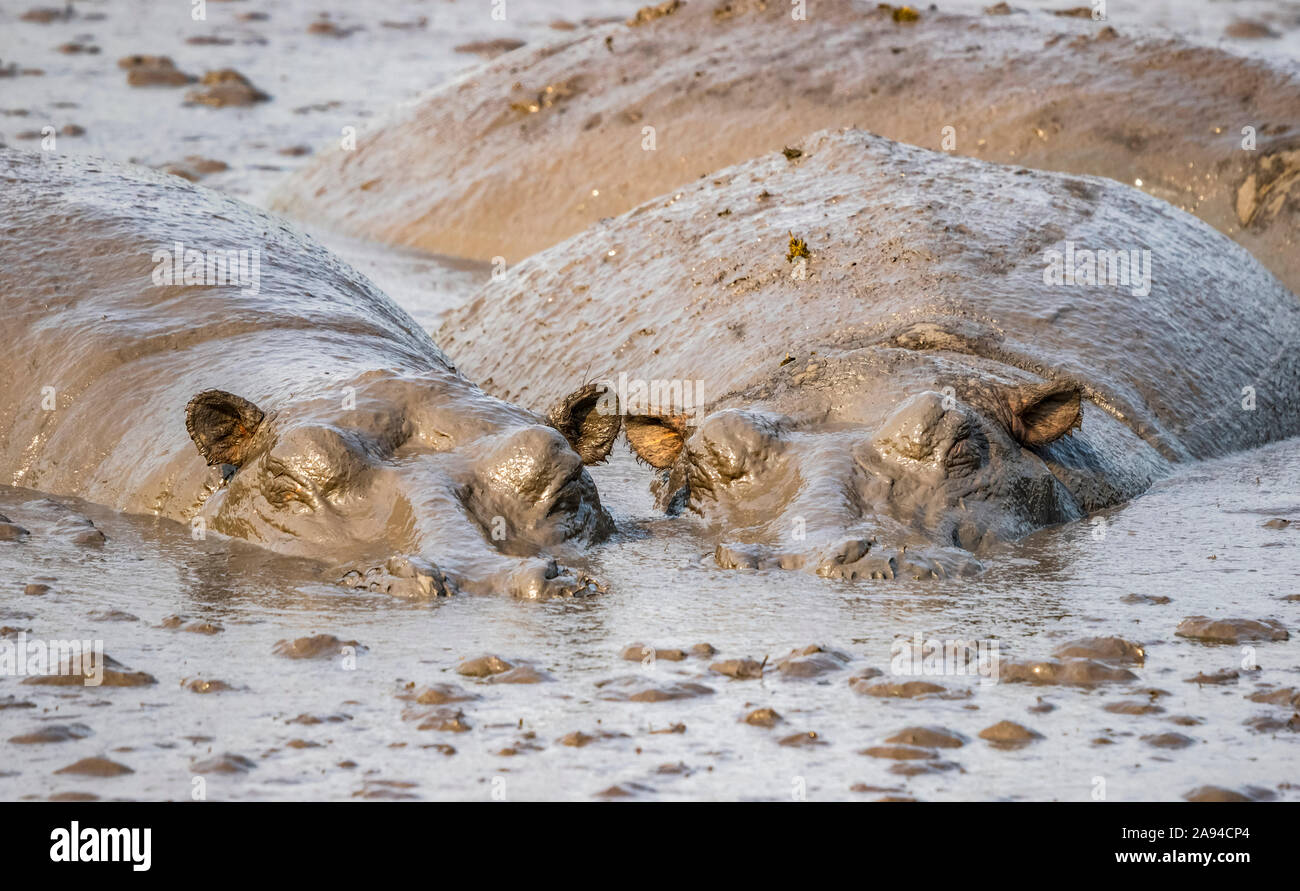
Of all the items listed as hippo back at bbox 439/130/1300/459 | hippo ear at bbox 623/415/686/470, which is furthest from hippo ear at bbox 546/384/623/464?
hippo back at bbox 439/130/1300/459

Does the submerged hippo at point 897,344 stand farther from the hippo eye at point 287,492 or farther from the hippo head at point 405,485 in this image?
the hippo eye at point 287,492

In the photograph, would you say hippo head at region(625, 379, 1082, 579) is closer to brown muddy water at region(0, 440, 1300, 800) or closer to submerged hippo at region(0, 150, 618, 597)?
brown muddy water at region(0, 440, 1300, 800)

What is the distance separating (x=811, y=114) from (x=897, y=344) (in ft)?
21.6

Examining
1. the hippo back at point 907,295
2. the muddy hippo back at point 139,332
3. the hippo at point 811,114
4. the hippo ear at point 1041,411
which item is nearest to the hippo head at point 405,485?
the muddy hippo back at point 139,332

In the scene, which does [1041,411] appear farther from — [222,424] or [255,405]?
[222,424]

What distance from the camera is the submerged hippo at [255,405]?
7770 millimetres

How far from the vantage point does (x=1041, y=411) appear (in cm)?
872

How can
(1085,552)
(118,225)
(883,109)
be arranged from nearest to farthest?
1. (1085,552)
2. (118,225)
3. (883,109)

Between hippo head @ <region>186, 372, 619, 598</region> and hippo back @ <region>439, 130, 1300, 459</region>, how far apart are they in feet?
4.76

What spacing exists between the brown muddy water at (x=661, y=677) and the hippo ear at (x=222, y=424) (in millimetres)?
361
